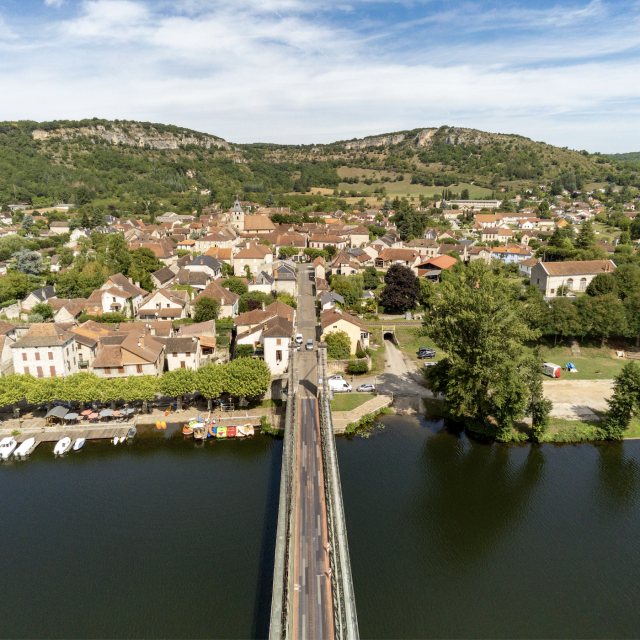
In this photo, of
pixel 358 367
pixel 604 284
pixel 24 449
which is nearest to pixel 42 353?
pixel 24 449

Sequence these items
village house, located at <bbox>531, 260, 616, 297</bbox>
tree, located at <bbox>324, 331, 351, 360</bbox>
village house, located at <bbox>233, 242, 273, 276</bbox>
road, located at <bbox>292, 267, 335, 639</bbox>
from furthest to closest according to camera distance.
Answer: village house, located at <bbox>233, 242, 273, 276</bbox>
village house, located at <bbox>531, 260, 616, 297</bbox>
tree, located at <bbox>324, 331, 351, 360</bbox>
road, located at <bbox>292, 267, 335, 639</bbox>

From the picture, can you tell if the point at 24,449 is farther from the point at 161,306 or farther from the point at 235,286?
the point at 235,286

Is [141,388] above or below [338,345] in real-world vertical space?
below

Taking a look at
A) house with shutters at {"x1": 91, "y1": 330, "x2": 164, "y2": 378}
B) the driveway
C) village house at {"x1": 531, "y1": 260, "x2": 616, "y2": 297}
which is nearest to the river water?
the driveway

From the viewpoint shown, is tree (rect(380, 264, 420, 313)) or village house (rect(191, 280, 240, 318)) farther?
tree (rect(380, 264, 420, 313))

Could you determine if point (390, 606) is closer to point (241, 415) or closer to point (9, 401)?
point (241, 415)

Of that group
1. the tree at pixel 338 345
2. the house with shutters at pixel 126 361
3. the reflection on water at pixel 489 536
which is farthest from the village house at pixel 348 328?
the house with shutters at pixel 126 361

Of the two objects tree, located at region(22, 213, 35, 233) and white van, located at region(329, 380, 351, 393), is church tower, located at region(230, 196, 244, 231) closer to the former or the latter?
tree, located at region(22, 213, 35, 233)

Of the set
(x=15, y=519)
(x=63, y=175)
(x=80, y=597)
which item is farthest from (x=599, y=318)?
(x=63, y=175)
